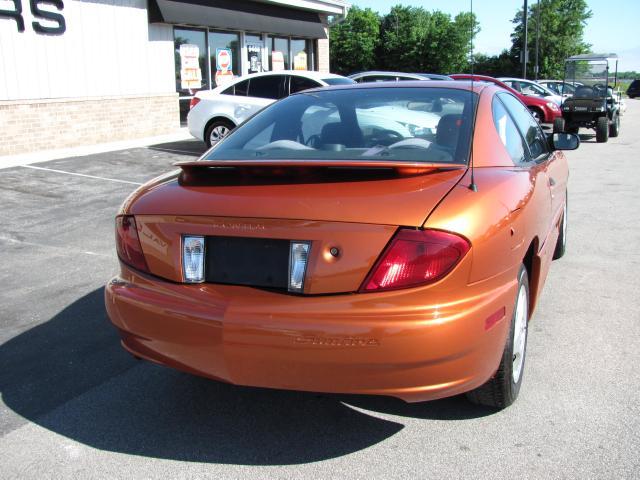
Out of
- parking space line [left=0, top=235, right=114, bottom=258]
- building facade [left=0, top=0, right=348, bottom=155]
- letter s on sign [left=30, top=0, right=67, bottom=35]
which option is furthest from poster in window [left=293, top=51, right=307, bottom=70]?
parking space line [left=0, top=235, right=114, bottom=258]

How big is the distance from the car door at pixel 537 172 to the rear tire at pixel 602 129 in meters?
13.6

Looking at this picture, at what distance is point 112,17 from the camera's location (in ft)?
47.3

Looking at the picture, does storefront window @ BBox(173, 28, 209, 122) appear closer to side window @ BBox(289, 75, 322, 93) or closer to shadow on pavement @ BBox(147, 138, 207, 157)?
shadow on pavement @ BBox(147, 138, 207, 157)

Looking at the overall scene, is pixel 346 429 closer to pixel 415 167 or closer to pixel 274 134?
pixel 415 167

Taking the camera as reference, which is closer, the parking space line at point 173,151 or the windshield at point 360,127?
the windshield at point 360,127

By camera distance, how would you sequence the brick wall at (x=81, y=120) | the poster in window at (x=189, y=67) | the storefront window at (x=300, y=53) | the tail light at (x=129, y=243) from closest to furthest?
the tail light at (x=129, y=243), the brick wall at (x=81, y=120), the poster in window at (x=189, y=67), the storefront window at (x=300, y=53)

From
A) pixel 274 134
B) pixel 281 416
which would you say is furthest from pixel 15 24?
pixel 281 416

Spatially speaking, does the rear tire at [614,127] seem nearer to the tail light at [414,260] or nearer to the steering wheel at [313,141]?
the steering wheel at [313,141]

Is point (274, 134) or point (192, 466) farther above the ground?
point (274, 134)

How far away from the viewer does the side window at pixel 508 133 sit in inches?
Answer: 139

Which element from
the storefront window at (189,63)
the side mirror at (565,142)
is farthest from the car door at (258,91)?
the side mirror at (565,142)

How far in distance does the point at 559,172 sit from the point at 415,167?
2367mm

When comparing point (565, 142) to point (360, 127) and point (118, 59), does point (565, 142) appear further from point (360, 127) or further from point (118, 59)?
point (118, 59)

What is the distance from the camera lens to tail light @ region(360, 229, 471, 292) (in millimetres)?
2514
